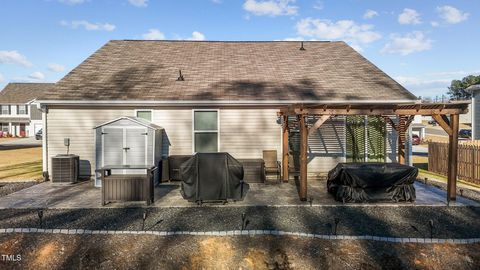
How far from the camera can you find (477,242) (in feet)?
19.9

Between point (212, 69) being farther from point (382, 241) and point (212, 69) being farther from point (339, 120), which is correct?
point (382, 241)

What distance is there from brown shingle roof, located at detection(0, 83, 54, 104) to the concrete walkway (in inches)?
1742

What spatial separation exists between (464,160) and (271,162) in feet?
29.1

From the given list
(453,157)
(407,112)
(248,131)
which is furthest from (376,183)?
(248,131)

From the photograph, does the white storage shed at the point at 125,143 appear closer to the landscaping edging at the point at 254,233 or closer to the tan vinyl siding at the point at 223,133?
the tan vinyl siding at the point at 223,133

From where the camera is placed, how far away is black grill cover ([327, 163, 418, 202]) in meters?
8.36

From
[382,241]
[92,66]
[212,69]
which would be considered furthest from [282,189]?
[92,66]

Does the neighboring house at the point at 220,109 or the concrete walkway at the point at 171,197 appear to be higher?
the neighboring house at the point at 220,109

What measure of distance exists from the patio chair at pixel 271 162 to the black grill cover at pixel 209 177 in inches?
132

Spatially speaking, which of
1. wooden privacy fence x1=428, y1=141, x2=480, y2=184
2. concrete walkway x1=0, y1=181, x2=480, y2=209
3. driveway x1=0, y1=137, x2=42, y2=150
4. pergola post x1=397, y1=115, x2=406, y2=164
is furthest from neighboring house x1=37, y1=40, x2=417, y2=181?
driveway x1=0, y1=137, x2=42, y2=150

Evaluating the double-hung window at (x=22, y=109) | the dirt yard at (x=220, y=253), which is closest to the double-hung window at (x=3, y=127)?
the double-hung window at (x=22, y=109)

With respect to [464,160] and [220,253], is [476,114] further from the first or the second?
[220,253]

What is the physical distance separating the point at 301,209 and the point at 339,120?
18.2 feet

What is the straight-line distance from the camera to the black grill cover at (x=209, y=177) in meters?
8.23
